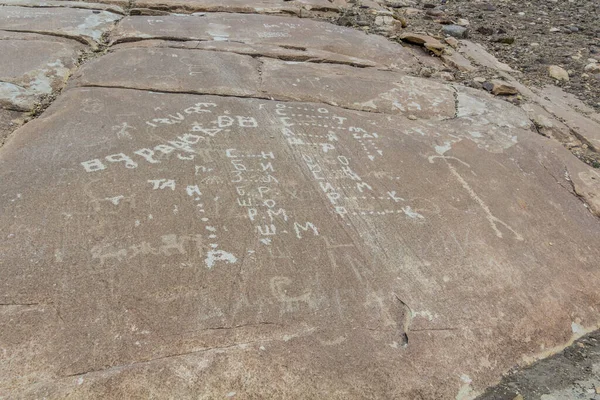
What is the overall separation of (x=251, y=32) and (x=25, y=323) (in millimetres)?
2496

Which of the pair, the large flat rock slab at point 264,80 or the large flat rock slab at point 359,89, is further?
the large flat rock slab at point 359,89

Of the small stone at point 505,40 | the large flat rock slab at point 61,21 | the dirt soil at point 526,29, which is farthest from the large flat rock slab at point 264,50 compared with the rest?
the small stone at point 505,40

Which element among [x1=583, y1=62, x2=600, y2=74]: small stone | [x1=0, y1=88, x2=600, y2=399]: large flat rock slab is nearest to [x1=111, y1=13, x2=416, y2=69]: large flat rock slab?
[x1=0, y1=88, x2=600, y2=399]: large flat rock slab

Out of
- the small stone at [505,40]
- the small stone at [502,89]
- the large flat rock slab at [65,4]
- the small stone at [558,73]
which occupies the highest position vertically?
the large flat rock slab at [65,4]

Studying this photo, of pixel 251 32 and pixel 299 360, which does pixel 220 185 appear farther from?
pixel 251 32

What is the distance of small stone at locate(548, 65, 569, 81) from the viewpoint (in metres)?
3.43

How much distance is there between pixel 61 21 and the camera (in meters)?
3.04

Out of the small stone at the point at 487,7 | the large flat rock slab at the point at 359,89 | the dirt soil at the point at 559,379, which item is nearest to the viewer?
the dirt soil at the point at 559,379

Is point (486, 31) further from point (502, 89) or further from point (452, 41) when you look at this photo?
point (502, 89)

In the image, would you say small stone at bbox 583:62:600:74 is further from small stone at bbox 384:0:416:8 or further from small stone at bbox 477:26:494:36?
small stone at bbox 384:0:416:8

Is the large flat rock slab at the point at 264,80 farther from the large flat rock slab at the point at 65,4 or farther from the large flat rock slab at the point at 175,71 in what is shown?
the large flat rock slab at the point at 65,4

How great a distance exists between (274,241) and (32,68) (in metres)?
1.62

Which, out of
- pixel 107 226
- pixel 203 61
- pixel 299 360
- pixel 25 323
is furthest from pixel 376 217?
pixel 203 61

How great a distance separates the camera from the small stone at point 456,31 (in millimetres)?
3971
